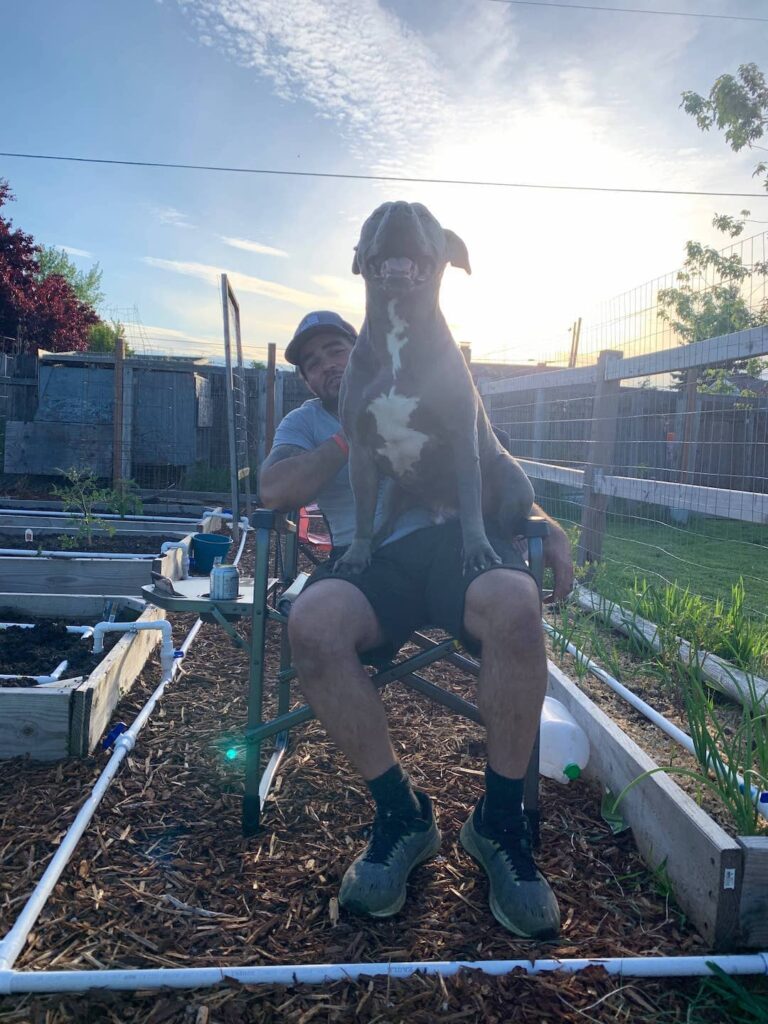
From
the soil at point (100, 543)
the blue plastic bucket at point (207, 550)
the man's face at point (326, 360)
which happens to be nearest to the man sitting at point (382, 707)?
the man's face at point (326, 360)

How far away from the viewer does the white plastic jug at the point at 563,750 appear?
2.40m

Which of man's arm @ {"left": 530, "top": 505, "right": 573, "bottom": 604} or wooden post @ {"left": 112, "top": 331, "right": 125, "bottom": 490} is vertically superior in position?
wooden post @ {"left": 112, "top": 331, "right": 125, "bottom": 490}

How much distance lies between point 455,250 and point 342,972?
6.23ft

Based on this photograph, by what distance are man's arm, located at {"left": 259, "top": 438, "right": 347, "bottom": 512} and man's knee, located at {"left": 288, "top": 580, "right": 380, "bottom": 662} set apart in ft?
1.40

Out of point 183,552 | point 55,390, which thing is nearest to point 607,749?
point 183,552

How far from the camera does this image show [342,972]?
4.95 ft

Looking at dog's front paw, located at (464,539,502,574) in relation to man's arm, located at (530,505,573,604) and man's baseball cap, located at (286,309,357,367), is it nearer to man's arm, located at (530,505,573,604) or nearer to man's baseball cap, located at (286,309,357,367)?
man's arm, located at (530,505,573,604)

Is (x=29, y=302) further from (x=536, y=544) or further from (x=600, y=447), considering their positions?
(x=536, y=544)

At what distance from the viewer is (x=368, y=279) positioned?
204cm

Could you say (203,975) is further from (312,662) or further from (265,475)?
(265,475)

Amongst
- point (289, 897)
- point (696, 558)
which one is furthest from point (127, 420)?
point (289, 897)

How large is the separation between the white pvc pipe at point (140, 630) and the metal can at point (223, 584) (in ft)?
2.13

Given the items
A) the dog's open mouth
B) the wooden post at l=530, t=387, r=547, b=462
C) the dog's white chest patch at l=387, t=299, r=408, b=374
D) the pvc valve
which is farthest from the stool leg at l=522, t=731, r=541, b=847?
the wooden post at l=530, t=387, r=547, b=462

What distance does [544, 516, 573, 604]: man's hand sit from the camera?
2.21 meters
